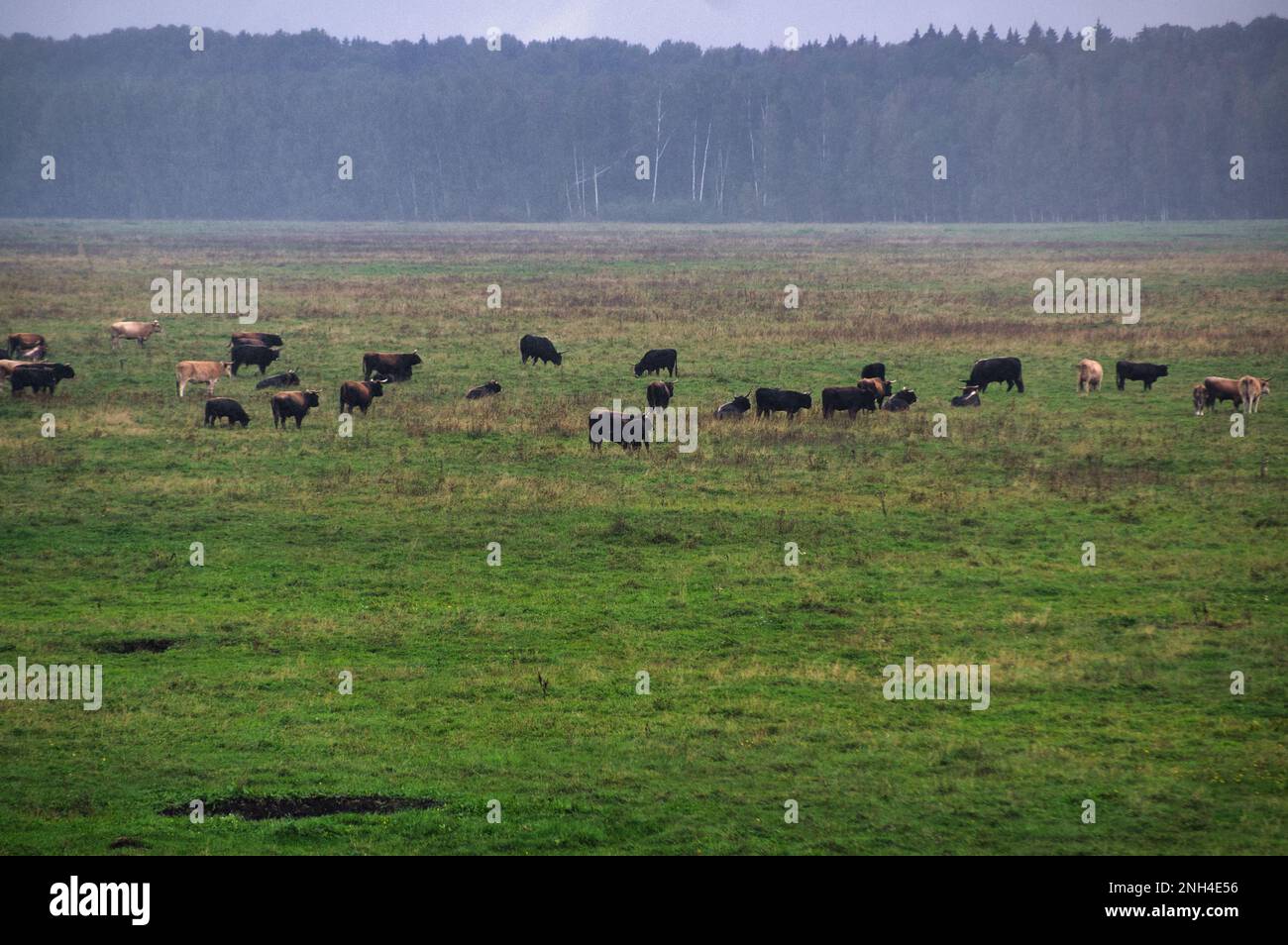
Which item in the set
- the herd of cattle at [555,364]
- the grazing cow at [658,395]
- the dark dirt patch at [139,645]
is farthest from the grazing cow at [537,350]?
the dark dirt patch at [139,645]

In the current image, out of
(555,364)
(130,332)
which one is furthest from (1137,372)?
(130,332)

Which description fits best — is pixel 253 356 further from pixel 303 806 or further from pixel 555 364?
pixel 303 806

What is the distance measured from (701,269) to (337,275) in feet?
65.3

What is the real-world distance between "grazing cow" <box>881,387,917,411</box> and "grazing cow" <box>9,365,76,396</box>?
19.9 m

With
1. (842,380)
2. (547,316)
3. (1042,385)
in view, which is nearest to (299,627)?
(842,380)

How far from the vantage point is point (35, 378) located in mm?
31922


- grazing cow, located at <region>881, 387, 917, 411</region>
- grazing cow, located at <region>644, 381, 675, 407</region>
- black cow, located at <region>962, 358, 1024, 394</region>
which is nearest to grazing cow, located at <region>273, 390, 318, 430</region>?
grazing cow, located at <region>644, 381, 675, 407</region>

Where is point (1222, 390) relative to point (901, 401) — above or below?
above

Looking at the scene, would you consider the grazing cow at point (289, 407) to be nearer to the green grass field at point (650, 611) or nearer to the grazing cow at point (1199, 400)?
the green grass field at point (650, 611)

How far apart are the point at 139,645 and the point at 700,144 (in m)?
168

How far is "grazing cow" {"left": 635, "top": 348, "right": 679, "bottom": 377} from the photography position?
34.8m

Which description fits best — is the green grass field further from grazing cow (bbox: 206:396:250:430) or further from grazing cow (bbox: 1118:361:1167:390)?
grazing cow (bbox: 206:396:250:430)
